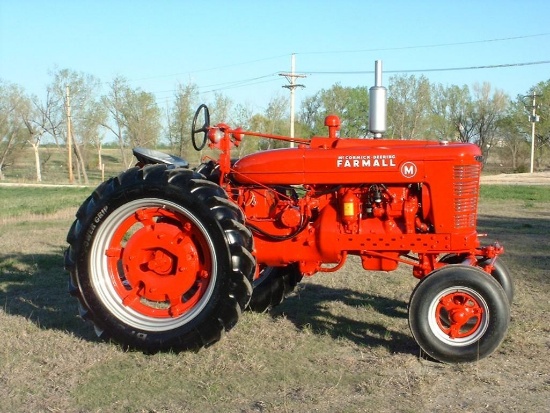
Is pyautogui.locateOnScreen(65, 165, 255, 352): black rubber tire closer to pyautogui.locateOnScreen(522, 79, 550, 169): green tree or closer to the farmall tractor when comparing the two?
the farmall tractor

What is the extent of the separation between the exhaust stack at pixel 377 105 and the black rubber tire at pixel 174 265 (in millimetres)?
1518

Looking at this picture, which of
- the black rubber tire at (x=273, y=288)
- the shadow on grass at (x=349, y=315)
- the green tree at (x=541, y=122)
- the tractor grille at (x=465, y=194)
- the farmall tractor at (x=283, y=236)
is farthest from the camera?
the green tree at (x=541, y=122)

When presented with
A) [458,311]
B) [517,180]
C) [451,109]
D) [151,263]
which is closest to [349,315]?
[458,311]

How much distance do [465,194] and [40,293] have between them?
15.2 feet

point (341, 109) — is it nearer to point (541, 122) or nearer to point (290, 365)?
point (541, 122)

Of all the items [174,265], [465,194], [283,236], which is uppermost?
[465,194]

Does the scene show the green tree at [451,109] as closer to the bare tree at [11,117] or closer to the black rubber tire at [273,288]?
the bare tree at [11,117]

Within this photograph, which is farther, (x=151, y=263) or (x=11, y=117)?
(x=11, y=117)

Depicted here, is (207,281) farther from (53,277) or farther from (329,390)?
(53,277)

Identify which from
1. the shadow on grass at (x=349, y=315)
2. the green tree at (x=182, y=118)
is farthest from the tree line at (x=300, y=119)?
the shadow on grass at (x=349, y=315)

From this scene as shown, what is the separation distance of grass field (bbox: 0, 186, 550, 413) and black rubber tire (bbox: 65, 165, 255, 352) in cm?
20

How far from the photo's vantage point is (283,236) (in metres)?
5.74

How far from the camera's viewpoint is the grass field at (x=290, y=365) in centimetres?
425

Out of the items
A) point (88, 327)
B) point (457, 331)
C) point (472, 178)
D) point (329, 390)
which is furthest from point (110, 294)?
point (472, 178)
